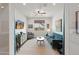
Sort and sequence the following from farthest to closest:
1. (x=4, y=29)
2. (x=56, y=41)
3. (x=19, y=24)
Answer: (x=56, y=41), (x=19, y=24), (x=4, y=29)

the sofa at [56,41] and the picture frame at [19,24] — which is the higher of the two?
the picture frame at [19,24]

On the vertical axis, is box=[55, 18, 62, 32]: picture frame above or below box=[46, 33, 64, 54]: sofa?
above

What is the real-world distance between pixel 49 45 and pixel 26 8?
156cm

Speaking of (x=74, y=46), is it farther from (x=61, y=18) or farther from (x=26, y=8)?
(x=26, y=8)

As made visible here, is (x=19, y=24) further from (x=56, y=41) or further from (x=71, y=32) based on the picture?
(x=71, y=32)

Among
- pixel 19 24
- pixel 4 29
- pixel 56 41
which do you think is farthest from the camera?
pixel 56 41

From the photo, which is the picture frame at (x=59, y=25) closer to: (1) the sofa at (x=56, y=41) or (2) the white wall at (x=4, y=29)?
(1) the sofa at (x=56, y=41)

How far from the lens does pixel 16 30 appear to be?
4930 millimetres

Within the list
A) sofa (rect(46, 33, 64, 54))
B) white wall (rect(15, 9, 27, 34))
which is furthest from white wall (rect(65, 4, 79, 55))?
white wall (rect(15, 9, 27, 34))

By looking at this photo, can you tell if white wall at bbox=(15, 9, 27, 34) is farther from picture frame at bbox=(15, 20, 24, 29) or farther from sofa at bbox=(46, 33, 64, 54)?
sofa at bbox=(46, 33, 64, 54)

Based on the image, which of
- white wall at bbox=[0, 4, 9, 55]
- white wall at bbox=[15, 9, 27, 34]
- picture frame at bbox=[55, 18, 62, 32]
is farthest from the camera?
picture frame at bbox=[55, 18, 62, 32]

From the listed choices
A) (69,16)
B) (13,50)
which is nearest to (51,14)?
(69,16)

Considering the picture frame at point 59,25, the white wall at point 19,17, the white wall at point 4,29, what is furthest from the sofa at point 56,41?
the white wall at point 4,29

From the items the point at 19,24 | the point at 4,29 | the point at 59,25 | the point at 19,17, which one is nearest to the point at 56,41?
the point at 59,25
